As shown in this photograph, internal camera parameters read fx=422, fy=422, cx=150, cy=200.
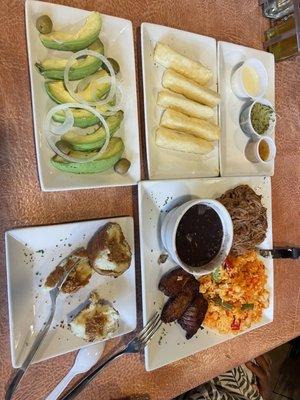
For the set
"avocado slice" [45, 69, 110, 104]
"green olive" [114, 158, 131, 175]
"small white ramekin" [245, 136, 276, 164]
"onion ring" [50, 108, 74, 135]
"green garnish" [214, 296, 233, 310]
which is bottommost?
"green garnish" [214, 296, 233, 310]

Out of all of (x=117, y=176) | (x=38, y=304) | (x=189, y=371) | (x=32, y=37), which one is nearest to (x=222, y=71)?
(x=117, y=176)

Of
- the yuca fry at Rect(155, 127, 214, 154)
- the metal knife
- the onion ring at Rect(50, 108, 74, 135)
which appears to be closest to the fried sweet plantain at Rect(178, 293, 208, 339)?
the metal knife

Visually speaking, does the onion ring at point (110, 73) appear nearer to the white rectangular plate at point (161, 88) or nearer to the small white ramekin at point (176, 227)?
the white rectangular plate at point (161, 88)

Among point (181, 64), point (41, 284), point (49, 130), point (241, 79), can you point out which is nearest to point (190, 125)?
point (181, 64)

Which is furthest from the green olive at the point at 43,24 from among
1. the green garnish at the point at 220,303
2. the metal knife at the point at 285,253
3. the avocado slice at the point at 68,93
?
the metal knife at the point at 285,253

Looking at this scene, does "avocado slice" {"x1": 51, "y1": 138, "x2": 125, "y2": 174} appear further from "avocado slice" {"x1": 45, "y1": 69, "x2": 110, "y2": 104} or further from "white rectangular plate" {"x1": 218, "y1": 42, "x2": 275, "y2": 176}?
"white rectangular plate" {"x1": 218, "y1": 42, "x2": 275, "y2": 176}

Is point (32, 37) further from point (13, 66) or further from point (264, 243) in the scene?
point (264, 243)

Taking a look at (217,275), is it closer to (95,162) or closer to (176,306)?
(176,306)
